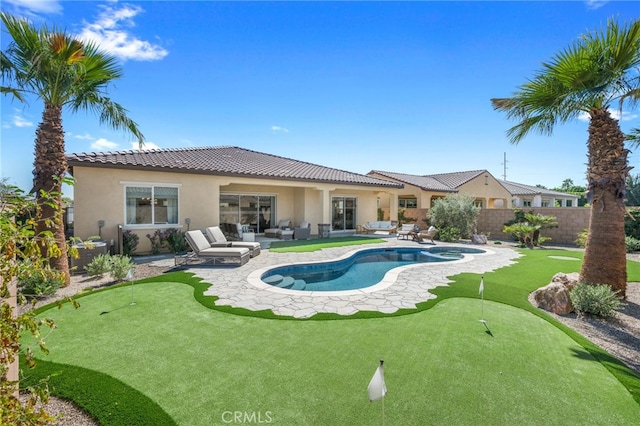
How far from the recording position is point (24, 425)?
2.02m

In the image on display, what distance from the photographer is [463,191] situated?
106 feet

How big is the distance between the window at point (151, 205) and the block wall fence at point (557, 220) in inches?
834

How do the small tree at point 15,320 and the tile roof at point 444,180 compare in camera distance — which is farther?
the tile roof at point 444,180

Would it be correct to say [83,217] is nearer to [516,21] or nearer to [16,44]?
[16,44]

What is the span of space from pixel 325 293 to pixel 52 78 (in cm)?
944

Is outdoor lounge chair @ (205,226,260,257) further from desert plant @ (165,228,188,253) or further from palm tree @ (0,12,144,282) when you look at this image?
palm tree @ (0,12,144,282)

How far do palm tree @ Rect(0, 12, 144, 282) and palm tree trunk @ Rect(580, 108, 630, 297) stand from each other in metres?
13.3

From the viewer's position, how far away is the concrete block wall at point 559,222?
19109 mm

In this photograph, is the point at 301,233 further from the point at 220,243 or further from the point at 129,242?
the point at 129,242

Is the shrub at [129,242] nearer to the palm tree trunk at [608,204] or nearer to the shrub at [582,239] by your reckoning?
the palm tree trunk at [608,204]

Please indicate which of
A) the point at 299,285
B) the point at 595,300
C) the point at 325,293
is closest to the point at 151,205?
the point at 299,285

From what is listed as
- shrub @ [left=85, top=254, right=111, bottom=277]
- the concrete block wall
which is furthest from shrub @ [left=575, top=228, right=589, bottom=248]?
shrub @ [left=85, top=254, right=111, bottom=277]

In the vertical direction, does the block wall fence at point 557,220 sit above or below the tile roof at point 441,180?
below

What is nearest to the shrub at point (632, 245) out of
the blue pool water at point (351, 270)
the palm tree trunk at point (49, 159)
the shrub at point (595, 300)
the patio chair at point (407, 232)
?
the blue pool water at point (351, 270)
